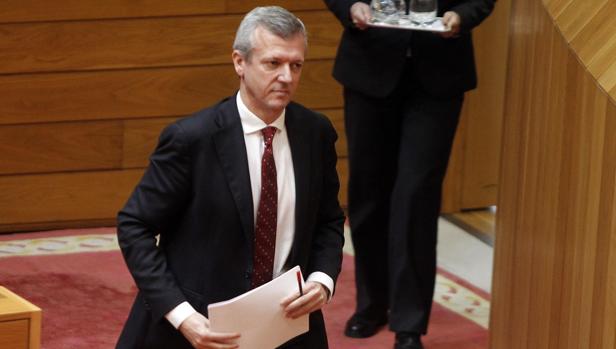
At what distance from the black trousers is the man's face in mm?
1624

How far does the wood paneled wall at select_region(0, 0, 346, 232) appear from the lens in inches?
229

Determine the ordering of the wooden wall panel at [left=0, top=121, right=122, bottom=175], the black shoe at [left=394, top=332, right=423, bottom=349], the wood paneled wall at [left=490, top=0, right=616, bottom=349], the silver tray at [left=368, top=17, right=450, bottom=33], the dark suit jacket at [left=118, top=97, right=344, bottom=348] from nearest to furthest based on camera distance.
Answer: the dark suit jacket at [left=118, top=97, right=344, bottom=348] < the wood paneled wall at [left=490, top=0, right=616, bottom=349] < the silver tray at [left=368, top=17, right=450, bottom=33] < the black shoe at [left=394, top=332, right=423, bottom=349] < the wooden wall panel at [left=0, top=121, right=122, bottom=175]

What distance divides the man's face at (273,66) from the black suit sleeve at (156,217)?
0.21 meters

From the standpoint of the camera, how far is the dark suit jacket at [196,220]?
3.04 m

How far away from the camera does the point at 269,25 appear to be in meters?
3.03

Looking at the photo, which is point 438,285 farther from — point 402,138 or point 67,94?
point 67,94

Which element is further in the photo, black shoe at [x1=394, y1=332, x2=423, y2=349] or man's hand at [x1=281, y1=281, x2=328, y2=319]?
black shoe at [x1=394, y1=332, x2=423, y2=349]

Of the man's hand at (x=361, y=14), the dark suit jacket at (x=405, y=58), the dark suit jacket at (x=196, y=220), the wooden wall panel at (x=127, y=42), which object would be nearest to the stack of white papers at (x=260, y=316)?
the dark suit jacket at (x=196, y=220)

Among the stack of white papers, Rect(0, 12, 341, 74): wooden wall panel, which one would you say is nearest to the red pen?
the stack of white papers

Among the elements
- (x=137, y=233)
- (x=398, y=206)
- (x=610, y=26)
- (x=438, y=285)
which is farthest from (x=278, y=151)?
(x=438, y=285)

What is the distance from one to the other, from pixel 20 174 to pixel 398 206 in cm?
199

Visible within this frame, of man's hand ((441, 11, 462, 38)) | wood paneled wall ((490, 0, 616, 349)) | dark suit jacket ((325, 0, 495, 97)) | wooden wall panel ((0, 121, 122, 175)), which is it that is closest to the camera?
wood paneled wall ((490, 0, 616, 349))

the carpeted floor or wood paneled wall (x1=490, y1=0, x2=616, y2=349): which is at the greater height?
wood paneled wall (x1=490, y1=0, x2=616, y2=349)

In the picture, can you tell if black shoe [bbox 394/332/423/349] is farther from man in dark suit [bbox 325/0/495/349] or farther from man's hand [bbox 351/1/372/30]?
man's hand [bbox 351/1/372/30]
